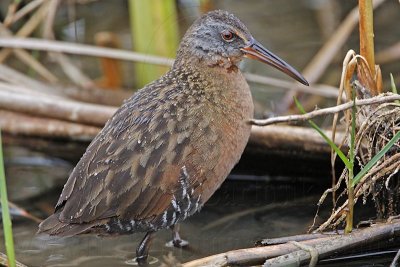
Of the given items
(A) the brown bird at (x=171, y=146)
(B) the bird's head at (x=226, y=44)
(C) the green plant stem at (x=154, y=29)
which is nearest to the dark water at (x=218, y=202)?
(A) the brown bird at (x=171, y=146)

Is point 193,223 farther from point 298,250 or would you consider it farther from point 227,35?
point 298,250

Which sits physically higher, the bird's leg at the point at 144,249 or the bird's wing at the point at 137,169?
the bird's wing at the point at 137,169

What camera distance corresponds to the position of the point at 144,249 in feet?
12.4

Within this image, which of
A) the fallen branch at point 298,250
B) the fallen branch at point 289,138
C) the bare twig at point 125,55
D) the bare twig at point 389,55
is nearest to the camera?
the fallen branch at point 298,250

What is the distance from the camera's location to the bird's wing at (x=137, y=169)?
3.43 metres

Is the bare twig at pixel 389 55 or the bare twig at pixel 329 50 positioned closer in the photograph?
the bare twig at pixel 329 50

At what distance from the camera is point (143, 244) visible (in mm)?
3766

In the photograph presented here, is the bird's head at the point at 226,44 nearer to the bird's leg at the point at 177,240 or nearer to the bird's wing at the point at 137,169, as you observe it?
the bird's wing at the point at 137,169

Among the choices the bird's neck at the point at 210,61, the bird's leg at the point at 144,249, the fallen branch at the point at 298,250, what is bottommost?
the bird's leg at the point at 144,249

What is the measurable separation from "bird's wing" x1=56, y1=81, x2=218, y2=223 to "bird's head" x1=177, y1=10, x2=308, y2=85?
0.36 meters

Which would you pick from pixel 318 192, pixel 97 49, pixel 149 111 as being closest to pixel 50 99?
pixel 97 49

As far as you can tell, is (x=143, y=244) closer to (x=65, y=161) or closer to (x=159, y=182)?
(x=159, y=182)

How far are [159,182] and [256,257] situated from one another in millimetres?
578

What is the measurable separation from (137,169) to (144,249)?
48 cm
